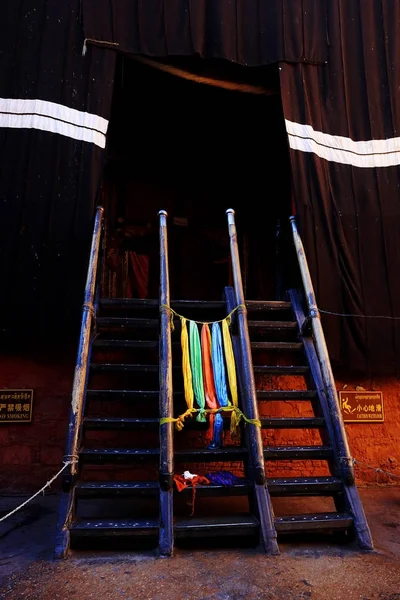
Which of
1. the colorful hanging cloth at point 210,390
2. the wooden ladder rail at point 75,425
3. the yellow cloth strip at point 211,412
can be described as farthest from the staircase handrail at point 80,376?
the colorful hanging cloth at point 210,390

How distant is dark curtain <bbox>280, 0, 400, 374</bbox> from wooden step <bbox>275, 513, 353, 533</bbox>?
207 cm

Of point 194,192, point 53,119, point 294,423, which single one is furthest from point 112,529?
point 194,192

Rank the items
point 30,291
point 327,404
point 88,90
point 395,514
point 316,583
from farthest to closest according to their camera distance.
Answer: point 88,90
point 30,291
point 395,514
point 327,404
point 316,583

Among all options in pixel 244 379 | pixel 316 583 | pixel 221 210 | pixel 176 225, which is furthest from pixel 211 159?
pixel 316 583

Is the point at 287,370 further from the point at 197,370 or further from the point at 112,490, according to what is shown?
the point at 112,490

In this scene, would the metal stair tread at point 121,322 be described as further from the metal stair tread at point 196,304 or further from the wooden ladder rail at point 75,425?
the metal stair tread at point 196,304

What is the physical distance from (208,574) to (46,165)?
4.14 m

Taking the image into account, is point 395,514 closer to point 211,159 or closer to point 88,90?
point 88,90

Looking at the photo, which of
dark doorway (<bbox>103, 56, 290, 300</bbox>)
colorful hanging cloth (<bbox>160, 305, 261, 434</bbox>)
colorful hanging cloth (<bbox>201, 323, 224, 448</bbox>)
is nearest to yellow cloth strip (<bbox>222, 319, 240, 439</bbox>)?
colorful hanging cloth (<bbox>160, 305, 261, 434</bbox>)

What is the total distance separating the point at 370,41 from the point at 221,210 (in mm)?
3671

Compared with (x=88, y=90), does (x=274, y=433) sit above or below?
below

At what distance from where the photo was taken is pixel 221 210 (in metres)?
8.46

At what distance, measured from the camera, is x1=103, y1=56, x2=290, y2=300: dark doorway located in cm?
Result: 751

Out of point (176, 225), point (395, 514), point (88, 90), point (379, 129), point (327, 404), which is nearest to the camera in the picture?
point (327, 404)
